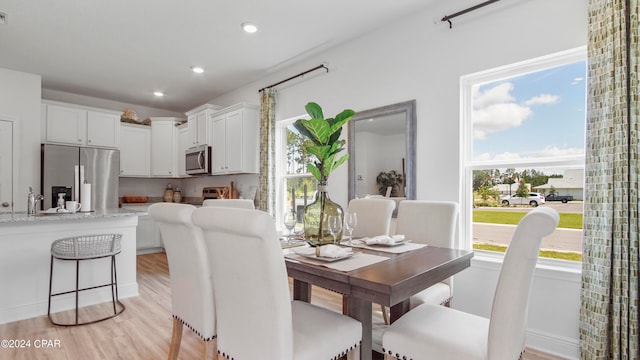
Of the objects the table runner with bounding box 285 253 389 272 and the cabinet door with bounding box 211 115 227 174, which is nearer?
the table runner with bounding box 285 253 389 272

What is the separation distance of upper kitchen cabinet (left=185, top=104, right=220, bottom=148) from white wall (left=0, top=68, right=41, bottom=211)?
194cm

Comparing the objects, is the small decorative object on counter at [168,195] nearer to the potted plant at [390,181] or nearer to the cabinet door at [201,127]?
the cabinet door at [201,127]

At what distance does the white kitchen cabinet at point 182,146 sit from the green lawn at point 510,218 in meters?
4.60

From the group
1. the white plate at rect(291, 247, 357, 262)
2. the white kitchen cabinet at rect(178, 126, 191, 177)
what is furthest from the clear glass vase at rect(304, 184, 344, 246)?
the white kitchen cabinet at rect(178, 126, 191, 177)

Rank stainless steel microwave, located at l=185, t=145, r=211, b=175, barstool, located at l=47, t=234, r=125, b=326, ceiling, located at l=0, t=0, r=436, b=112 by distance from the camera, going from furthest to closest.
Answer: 1. stainless steel microwave, located at l=185, t=145, r=211, b=175
2. ceiling, located at l=0, t=0, r=436, b=112
3. barstool, located at l=47, t=234, r=125, b=326

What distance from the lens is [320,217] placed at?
6.24 ft

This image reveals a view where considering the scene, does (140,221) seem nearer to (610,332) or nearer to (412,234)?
(412,234)

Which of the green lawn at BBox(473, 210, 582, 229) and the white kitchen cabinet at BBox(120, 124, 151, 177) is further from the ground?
the white kitchen cabinet at BBox(120, 124, 151, 177)

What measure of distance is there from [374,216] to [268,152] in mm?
2082

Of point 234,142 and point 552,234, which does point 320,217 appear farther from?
point 234,142

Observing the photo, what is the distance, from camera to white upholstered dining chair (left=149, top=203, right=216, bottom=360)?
162 centimetres

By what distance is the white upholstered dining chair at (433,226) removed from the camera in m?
2.08

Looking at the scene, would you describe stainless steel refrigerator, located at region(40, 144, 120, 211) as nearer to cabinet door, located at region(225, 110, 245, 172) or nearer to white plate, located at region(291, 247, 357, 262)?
cabinet door, located at region(225, 110, 245, 172)

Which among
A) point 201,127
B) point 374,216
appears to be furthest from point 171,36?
point 374,216
